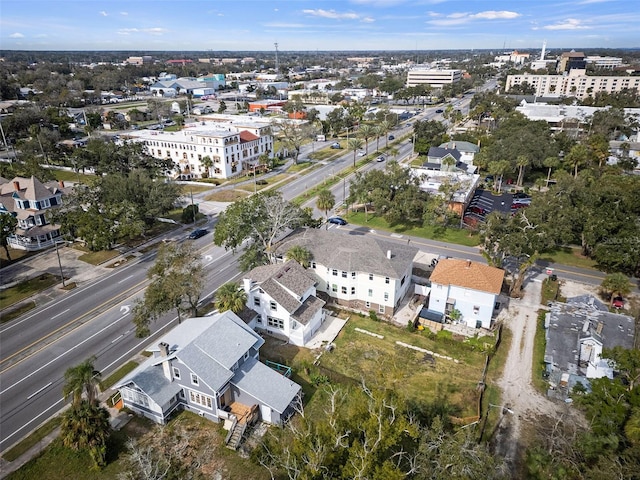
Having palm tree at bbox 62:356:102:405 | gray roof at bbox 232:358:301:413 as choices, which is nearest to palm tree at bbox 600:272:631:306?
gray roof at bbox 232:358:301:413

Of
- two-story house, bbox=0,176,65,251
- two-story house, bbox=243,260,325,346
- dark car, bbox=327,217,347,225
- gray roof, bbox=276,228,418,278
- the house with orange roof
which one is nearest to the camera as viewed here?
two-story house, bbox=243,260,325,346

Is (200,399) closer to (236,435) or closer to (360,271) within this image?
(236,435)

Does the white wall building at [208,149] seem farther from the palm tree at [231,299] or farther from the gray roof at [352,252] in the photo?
the palm tree at [231,299]

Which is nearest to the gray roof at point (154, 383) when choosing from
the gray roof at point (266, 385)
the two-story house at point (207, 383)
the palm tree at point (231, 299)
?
the two-story house at point (207, 383)

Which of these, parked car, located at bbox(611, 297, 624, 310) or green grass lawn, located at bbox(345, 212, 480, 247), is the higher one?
green grass lawn, located at bbox(345, 212, 480, 247)

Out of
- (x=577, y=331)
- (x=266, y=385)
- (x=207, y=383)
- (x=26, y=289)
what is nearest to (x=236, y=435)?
(x=266, y=385)

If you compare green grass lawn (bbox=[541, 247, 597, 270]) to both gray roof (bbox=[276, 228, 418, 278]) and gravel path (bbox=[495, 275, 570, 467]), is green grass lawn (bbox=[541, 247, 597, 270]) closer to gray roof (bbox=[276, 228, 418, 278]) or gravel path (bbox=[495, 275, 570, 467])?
gravel path (bbox=[495, 275, 570, 467])

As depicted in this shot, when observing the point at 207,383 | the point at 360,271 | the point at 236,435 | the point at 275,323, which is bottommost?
the point at 236,435

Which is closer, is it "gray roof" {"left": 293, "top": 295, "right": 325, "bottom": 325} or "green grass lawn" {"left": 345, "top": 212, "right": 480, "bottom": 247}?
"gray roof" {"left": 293, "top": 295, "right": 325, "bottom": 325}

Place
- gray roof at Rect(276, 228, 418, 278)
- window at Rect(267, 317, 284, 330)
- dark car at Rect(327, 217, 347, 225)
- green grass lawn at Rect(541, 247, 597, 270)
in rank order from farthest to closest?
dark car at Rect(327, 217, 347, 225), green grass lawn at Rect(541, 247, 597, 270), gray roof at Rect(276, 228, 418, 278), window at Rect(267, 317, 284, 330)
